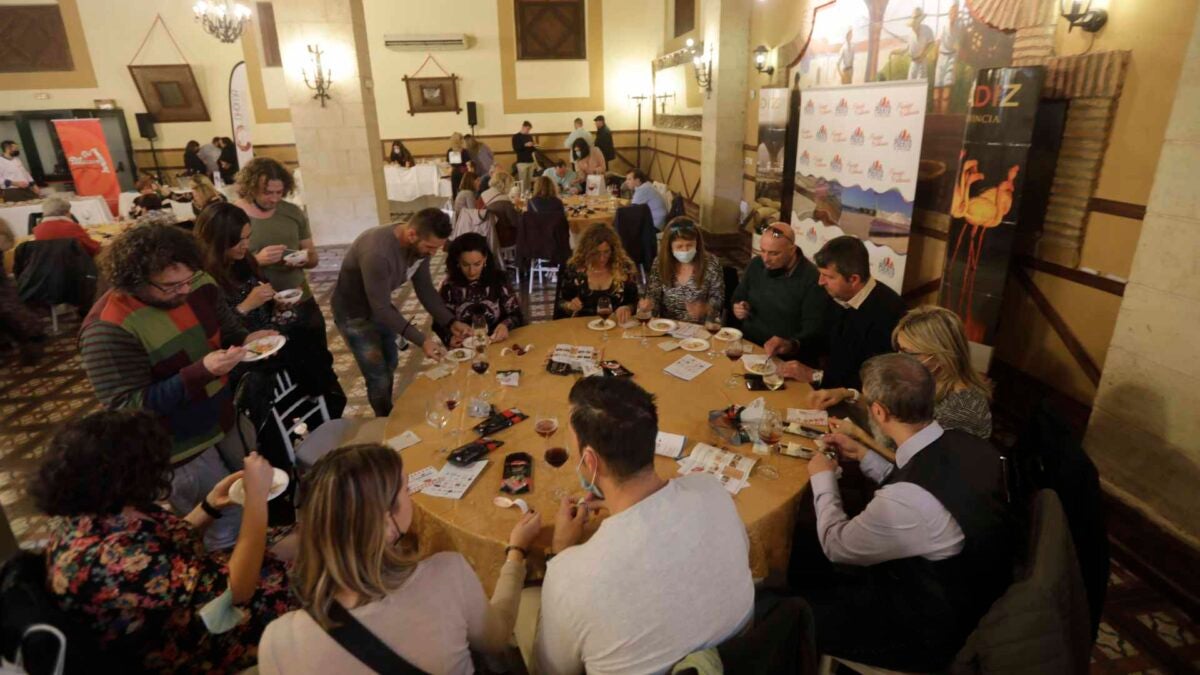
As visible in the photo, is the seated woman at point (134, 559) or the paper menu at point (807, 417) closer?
the seated woman at point (134, 559)

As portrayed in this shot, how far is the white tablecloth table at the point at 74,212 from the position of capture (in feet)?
25.5

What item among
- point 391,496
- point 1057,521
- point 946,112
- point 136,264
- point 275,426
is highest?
point 946,112

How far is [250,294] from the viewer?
331 centimetres

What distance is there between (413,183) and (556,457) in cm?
1144

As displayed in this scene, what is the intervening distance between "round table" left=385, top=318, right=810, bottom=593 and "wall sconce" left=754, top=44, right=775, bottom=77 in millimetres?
6083

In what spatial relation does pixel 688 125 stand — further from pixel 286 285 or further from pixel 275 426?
pixel 275 426

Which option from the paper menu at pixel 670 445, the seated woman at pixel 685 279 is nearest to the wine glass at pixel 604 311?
the seated woman at pixel 685 279

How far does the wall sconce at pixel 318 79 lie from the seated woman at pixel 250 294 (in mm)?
5291

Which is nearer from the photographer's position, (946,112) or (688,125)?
(946,112)

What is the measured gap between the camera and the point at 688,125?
11.7 m

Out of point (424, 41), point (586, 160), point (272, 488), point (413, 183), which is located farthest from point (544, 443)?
point (424, 41)

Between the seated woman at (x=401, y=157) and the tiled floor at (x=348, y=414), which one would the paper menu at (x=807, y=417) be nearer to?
the tiled floor at (x=348, y=414)

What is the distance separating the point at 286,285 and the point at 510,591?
2945mm

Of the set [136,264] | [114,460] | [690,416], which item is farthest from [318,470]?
[690,416]
